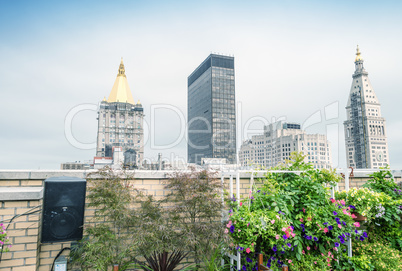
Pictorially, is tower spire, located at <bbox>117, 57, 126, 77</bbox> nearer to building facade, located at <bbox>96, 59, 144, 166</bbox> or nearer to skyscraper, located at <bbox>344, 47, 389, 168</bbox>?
building facade, located at <bbox>96, 59, 144, 166</bbox>

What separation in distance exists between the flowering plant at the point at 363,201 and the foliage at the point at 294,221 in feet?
0.66

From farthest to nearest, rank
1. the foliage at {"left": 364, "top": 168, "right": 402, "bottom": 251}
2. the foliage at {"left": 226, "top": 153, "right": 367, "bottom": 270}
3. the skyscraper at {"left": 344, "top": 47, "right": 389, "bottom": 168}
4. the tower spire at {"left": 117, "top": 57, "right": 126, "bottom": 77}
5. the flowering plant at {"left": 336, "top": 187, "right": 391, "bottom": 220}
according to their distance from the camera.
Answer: the tower spire at {"left": 117, "top": 57, "right": 126, "bottom": 77}, the skyscraper at {"left": 344, "top": 47, "right": 389, "bottom": 168}, the foliage at {"left": 364, "top": 168, "right": 402, "bottom": 251}, the flowering plant at {"left": 336, "top": 187, "right": 391, "bottom": 220}, the foliage at {"left": 226, "top": 153, "right": 367, "bottom": 270}

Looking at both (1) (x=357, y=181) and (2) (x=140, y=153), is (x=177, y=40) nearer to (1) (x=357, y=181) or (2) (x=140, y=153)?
(1) (x=357, y=181)

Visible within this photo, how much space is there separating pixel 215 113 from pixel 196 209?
9582 cm

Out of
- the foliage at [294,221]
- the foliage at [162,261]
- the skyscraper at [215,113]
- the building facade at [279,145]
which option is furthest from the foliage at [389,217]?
the skyscraper at [215,113]

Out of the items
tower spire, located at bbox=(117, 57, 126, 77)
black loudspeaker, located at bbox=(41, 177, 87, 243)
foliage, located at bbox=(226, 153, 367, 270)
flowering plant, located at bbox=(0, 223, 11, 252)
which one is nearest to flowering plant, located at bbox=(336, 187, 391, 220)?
foliage, located at bbox=(226, 153, 367, 270)

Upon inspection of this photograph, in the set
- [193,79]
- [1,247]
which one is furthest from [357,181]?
[193,79]

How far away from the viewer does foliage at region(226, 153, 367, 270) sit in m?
3.31

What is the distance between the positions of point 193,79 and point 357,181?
112055 millimetres

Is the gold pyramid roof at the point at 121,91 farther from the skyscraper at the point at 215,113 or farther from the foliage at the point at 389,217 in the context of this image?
the foliage at the point at 389,217

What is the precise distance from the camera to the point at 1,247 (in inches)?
106

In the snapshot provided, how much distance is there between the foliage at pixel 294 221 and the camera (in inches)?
130

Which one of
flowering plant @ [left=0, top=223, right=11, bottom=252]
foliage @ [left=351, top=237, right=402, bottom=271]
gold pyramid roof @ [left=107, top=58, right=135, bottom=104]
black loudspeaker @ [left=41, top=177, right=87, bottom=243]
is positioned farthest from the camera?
gold pyramid roof @ [left=107, top=58, right=135, bottom=104]

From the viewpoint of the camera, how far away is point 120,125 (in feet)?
311
